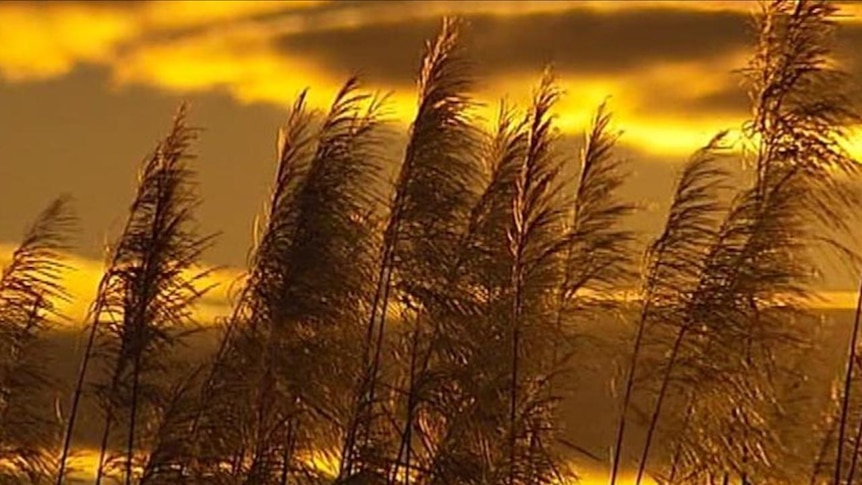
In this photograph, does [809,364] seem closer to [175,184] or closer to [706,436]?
[706,436]

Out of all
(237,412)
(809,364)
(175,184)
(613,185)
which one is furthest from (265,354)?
(809,364)

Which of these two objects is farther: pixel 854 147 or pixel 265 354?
pixel 265 354

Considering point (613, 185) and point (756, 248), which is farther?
point (613, 185)

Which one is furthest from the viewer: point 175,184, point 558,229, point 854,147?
point 175,184

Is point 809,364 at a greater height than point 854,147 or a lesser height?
lesser

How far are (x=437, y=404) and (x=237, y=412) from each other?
1.14m

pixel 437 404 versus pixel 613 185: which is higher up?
pixel 613 185

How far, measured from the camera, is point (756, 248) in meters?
12.1

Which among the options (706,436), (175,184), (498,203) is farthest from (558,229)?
(175,184)

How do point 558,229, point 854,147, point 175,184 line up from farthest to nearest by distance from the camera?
1. point 175,184
2. point 558,229
3. point 854,147

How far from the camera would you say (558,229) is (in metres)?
12.6

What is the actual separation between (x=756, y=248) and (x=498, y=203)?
63.1 inches

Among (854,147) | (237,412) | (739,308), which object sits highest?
(854,147)

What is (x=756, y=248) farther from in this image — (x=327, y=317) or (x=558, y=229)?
(x=327, y=317)
